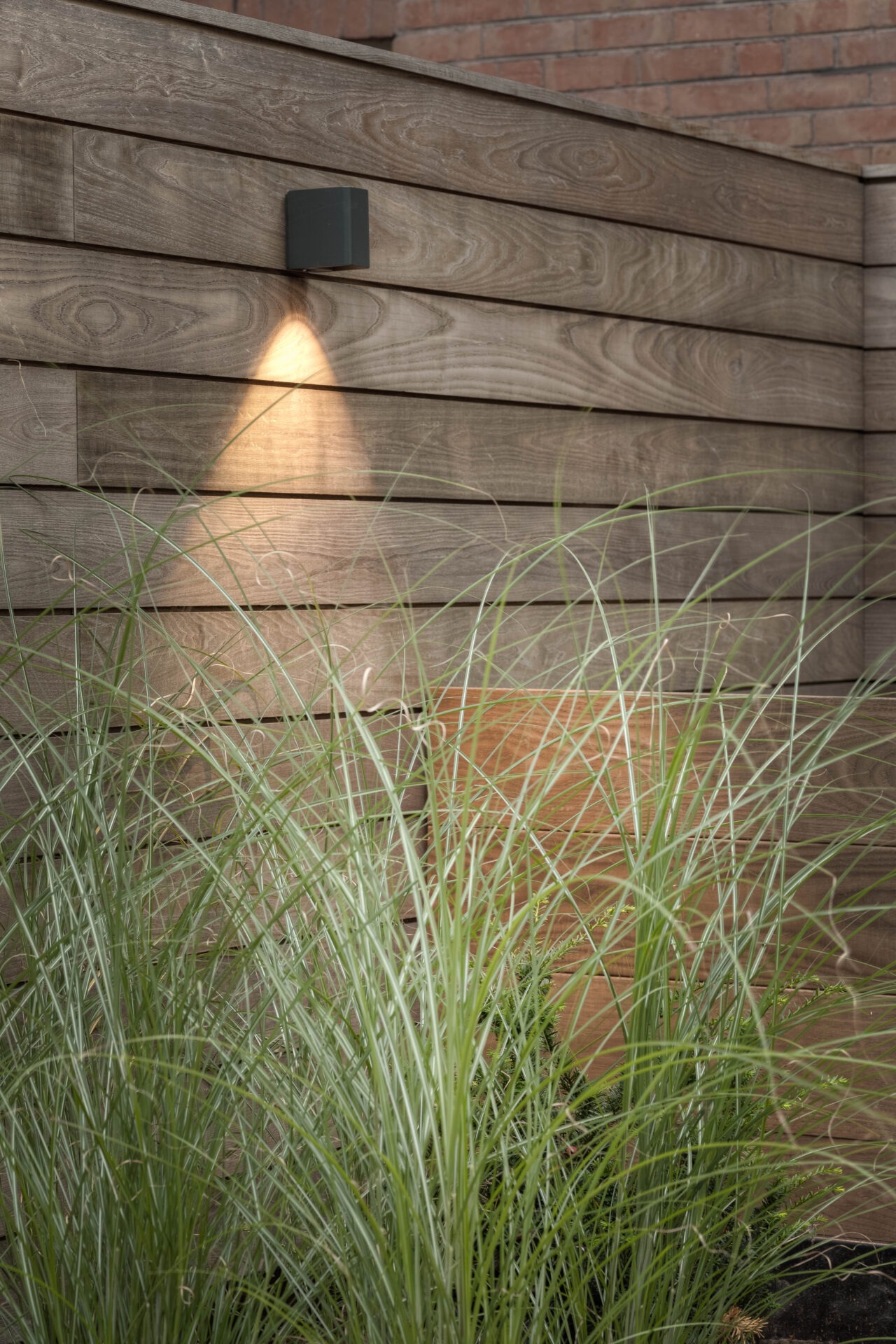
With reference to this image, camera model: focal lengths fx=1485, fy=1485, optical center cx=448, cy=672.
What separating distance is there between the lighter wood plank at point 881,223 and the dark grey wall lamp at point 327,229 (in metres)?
1.57

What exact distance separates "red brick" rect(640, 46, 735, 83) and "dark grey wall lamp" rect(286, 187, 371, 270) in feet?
6.05

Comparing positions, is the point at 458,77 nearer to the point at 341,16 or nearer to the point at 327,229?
the point at 327,229

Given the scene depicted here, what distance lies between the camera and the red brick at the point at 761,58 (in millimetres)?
3793

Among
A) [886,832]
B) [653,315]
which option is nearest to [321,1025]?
[886,832]

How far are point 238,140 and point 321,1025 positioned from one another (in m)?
1.46

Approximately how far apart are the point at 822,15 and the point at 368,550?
217cm

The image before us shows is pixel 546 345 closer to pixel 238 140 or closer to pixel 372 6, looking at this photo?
pixel 238 140

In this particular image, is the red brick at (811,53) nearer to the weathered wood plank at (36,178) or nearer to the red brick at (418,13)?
the red brick at (418,13)

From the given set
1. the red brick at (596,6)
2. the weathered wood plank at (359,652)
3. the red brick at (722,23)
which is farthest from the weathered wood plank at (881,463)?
the red brick at (596,6)

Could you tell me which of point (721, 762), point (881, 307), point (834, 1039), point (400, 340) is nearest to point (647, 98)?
point (881, 307)

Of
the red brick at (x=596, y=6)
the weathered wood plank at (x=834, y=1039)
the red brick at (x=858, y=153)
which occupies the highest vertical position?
the red brick at (x=596, y=6)

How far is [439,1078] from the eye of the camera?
1246 mm

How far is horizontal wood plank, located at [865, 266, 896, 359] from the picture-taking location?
3434mm

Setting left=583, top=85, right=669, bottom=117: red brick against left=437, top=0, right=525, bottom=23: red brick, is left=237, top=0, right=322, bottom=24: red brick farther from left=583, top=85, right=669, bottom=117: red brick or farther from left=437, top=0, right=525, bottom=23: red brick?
left=583, top=85, right=669, bottom=117: red brick
